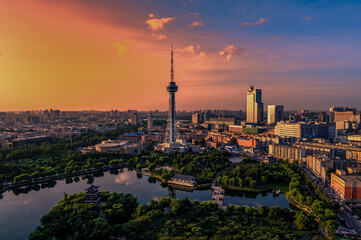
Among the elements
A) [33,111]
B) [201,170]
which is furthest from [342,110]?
[33,111]

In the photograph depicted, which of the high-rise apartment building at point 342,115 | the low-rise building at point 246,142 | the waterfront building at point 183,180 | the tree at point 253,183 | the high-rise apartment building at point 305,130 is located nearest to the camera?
the tree at point 253,183

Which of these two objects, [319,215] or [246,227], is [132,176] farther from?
[319,215]

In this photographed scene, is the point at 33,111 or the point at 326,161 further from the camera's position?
the point at 33,111

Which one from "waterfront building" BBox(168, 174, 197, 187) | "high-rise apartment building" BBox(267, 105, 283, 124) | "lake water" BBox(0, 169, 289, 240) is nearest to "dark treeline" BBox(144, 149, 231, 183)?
"waterfront building" BBox(168, 174, 197, 187)

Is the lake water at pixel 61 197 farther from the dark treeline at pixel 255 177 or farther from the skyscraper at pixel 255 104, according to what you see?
the skyscraper at pixel 255 104

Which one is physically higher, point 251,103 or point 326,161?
point 251,103

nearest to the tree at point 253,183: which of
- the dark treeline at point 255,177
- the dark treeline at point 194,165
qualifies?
the dark treeline at point 255,177
